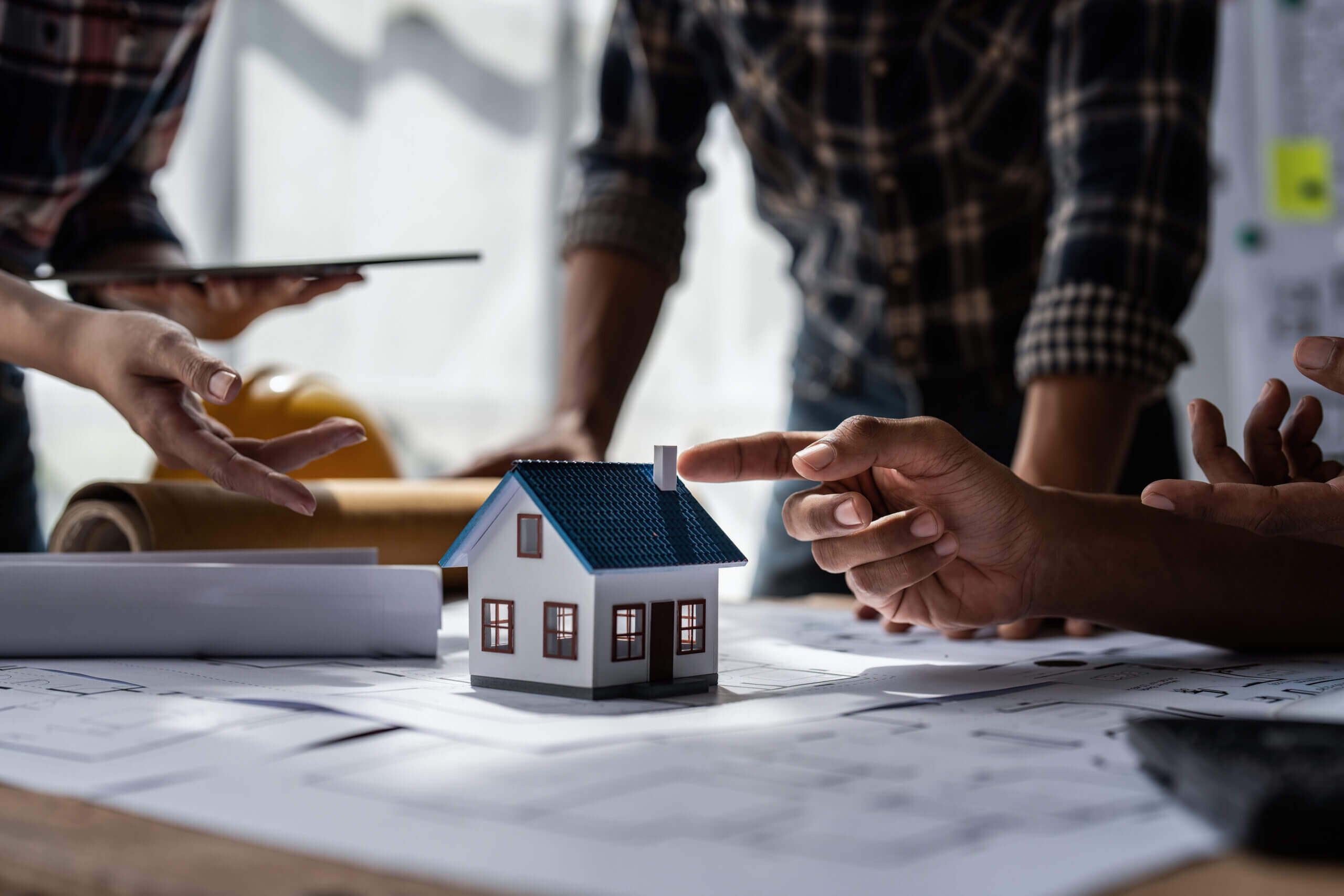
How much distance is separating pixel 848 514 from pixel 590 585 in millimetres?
177

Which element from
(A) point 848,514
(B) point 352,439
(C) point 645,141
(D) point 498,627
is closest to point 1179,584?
(A) point 848,514

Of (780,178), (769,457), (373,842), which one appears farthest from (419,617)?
(780,178)

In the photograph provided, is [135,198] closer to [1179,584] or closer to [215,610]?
[215,610]

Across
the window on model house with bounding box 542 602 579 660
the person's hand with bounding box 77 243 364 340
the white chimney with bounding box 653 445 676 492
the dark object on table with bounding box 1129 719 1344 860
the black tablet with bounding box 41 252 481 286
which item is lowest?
the dark object on table with bounding box 1129 719 1344 860

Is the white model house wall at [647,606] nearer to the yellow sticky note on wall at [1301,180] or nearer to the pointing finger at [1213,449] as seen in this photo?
the pointing finger at [1213,449]

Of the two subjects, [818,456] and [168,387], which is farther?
[168,387]

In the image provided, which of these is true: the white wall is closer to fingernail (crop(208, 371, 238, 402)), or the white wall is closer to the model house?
fingernail (crop(208, 371, 238, 402))

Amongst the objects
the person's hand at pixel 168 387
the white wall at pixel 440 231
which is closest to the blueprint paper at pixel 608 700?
the person's hand at pixel 168 387

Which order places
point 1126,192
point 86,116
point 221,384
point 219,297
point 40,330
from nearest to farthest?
point 221,384 < point 40,330 < point 219,297 < point 1126,192 < point 86,116

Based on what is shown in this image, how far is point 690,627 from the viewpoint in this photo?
714 millimetres

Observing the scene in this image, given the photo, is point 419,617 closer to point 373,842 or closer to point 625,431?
point 373,842

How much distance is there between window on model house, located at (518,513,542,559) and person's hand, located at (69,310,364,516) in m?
0.18

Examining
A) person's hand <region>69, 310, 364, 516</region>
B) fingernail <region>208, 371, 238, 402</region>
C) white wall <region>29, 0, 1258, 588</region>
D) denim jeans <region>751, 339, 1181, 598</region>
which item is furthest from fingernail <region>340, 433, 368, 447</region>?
white wall <region>29, 0, 1258, 588</region>

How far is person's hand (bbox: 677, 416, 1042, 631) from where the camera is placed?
0.71 m
